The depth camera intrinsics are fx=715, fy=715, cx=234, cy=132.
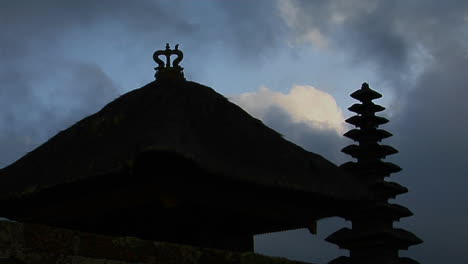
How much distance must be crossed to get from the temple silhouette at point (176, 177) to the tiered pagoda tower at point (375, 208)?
733 centimetres

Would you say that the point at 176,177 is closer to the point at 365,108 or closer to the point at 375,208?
Answer: the point at 375,208

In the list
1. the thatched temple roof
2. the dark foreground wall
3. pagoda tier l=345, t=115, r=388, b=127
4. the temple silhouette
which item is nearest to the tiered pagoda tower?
pagoda tier l=345, t=115, r=388, b=127

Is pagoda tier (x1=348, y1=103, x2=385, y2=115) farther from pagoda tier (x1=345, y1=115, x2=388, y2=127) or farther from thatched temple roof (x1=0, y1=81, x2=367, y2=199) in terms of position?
thatched temple roof (x1=0, y1=81, x2=367, y2=199)

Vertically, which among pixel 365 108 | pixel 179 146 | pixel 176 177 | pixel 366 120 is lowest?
pixel 176 177

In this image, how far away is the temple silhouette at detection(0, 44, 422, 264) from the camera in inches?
286

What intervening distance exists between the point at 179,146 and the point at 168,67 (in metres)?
2.62

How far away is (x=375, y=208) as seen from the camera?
1656 cm

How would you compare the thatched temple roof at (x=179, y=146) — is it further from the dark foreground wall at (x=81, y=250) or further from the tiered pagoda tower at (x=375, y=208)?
the tiered pagoda tower at (x=375, y=208)

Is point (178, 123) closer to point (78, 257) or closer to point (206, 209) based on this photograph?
point (206, 209)

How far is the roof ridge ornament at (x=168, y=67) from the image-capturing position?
9.17 m

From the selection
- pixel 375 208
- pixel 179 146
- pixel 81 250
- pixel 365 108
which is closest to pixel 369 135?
pixel 365 108

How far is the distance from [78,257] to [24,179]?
448 cm

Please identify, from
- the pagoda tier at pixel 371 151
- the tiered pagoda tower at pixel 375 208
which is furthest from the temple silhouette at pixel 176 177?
the pagoda tier at pixel 371 151

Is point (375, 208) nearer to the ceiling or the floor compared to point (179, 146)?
nearer to the ceiling
